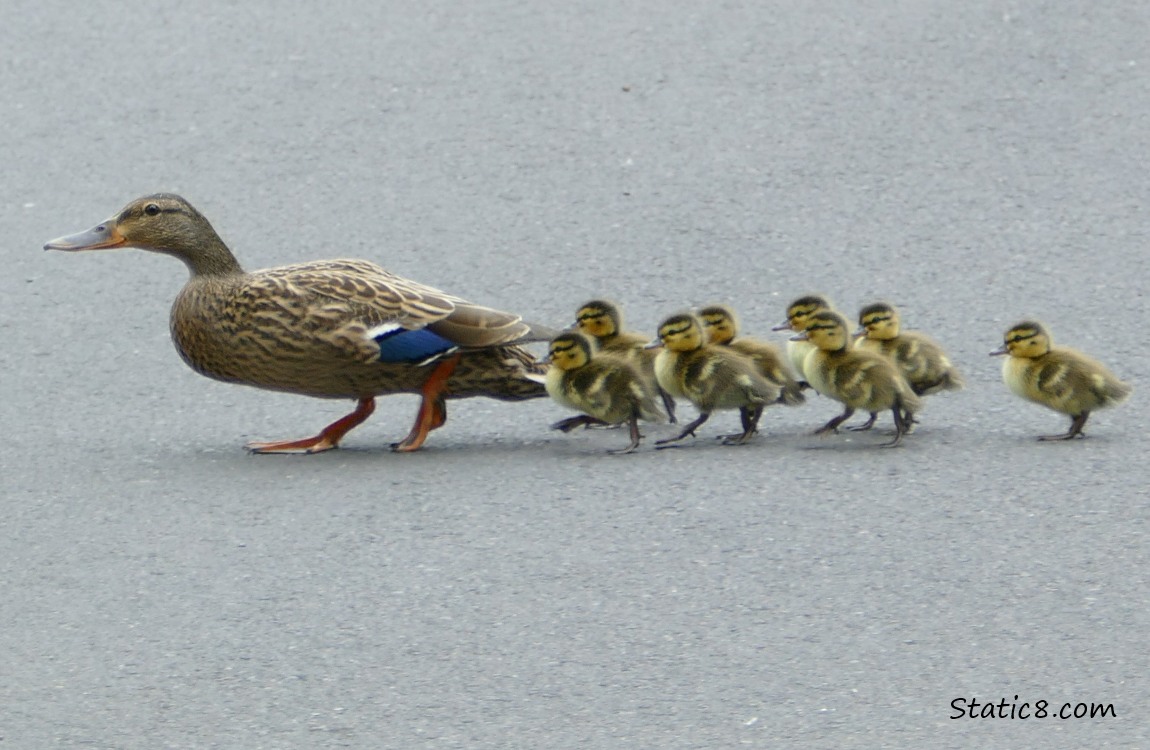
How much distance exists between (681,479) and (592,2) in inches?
173

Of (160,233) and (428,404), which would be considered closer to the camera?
(428,404)

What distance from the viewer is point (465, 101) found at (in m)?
8.96

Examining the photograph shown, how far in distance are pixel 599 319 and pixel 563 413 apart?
0.42m

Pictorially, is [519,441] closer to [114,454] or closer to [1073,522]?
[114,454]

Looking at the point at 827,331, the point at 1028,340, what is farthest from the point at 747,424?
the point at 1028,340

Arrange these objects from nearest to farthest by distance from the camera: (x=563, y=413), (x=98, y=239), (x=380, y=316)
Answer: (x=380, y=316) < (x=98, y=239) < (x=563, y=413)

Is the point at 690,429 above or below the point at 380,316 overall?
below

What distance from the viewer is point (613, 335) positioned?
22.1 ft

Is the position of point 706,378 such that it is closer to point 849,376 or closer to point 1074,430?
point 849,376

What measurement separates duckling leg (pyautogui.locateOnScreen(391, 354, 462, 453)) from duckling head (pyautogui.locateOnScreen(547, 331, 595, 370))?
1.07 feet

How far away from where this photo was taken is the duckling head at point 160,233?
6.67 metres

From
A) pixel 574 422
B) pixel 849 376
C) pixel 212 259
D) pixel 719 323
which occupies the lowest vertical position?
pixel 574 422

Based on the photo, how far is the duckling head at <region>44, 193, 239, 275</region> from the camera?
6668 millimetres

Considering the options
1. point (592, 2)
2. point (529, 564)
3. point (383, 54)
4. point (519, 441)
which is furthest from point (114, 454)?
point (592, 2)
